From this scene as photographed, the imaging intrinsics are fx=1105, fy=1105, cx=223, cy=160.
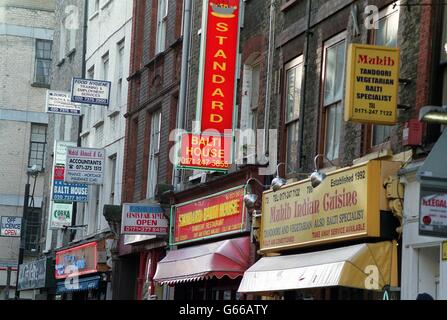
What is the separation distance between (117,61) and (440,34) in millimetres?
19359

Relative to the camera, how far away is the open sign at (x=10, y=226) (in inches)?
1698

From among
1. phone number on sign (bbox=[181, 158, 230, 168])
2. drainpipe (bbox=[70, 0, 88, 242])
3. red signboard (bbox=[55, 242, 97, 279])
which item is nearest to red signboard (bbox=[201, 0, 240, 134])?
phone number on sign (bbox=[181, 158, 230, 168])

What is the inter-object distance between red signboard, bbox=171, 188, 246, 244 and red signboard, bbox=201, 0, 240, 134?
1431mm

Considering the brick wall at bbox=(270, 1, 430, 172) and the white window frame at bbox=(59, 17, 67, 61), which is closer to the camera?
the brick wall at bbox=(270, 1, 430, 172)

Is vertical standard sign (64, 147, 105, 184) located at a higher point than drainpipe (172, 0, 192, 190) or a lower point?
lower

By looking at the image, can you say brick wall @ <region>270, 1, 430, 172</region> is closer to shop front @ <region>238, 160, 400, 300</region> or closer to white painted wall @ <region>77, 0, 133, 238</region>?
shop front @ <region>238, 160, 400, 300</region>

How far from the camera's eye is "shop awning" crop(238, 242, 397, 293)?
48.3ft

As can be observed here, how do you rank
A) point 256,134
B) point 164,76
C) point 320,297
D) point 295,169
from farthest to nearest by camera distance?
point 164,76, point 256,134, point 295,169, point 320,297

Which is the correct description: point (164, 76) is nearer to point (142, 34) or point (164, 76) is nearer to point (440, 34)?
point (142, 34)

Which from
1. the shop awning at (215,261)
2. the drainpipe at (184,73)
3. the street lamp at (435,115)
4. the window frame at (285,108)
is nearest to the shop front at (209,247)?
the shop awning at (215,261)

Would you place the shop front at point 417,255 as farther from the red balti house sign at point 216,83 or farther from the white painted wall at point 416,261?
the red balti house sign at point 216,83

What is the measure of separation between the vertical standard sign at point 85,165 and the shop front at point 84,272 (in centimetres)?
185
